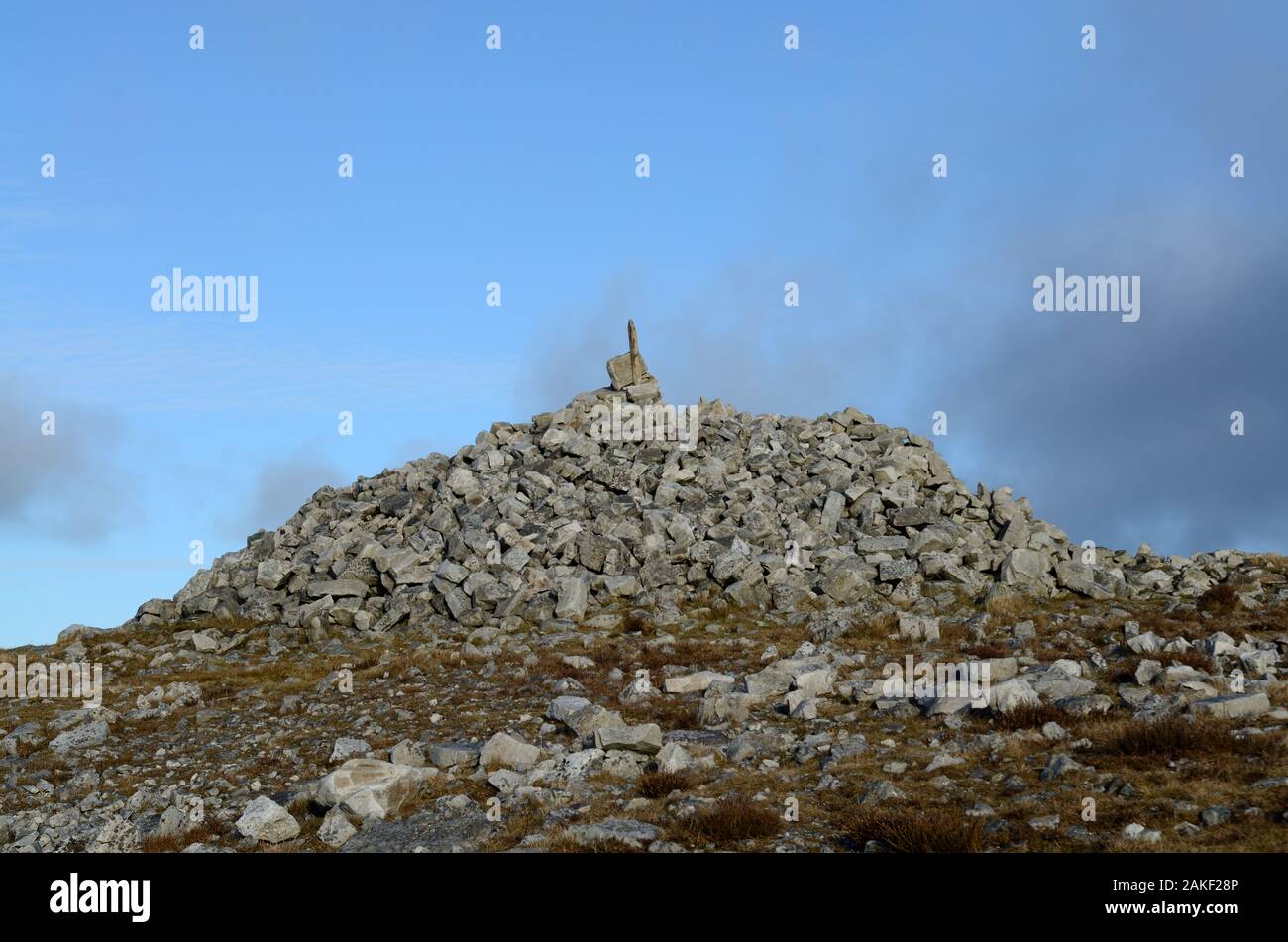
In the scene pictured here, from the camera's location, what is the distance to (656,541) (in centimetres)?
2975

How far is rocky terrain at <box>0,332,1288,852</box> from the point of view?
36.5ft

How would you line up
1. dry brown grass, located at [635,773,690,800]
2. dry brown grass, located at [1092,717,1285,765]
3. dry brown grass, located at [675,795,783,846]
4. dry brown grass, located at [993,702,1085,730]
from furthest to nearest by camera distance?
dry brown grass, located at [993,702,1085,730] < dry brown grass, located at [635,773,690,800] < dry brown grass, located at [1092,717,1285,765] < dry brown grass, located at [675,795,783,846]

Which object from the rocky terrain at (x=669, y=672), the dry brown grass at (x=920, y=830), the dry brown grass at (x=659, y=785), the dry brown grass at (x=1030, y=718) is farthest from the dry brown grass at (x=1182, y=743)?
the dry brown grass at (x=659, y=785)

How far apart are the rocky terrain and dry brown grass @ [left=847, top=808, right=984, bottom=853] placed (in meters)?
0.04

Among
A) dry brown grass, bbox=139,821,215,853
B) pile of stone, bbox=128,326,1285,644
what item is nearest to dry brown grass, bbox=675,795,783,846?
dry brown grass, bbox=139,821,215,853

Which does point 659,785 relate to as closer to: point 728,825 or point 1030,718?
point 728,825

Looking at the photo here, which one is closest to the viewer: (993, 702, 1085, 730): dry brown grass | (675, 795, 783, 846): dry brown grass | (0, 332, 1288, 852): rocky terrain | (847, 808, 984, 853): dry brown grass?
(847, 808, 984, 853): dry brown grass

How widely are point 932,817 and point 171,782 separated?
37.2ft

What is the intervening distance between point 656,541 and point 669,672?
33.7ft

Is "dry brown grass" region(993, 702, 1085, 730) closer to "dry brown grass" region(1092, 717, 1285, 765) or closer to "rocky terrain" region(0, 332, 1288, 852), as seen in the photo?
"rocky terrain" region(0, 332, 1288, 852)

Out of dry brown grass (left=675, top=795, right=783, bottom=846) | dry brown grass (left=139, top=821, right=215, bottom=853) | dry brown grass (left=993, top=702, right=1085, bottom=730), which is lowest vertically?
dry brown grass (left=139, top=821, right=215, bottom=853)

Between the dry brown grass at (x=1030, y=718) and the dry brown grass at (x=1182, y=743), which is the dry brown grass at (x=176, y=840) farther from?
the dry brown grass at (x=1182, y=743)

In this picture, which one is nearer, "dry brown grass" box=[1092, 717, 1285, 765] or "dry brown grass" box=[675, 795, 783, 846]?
"dry brown grass" box=[675, 795, 783, 846]

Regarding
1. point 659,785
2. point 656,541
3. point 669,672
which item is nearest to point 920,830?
point 659,785
